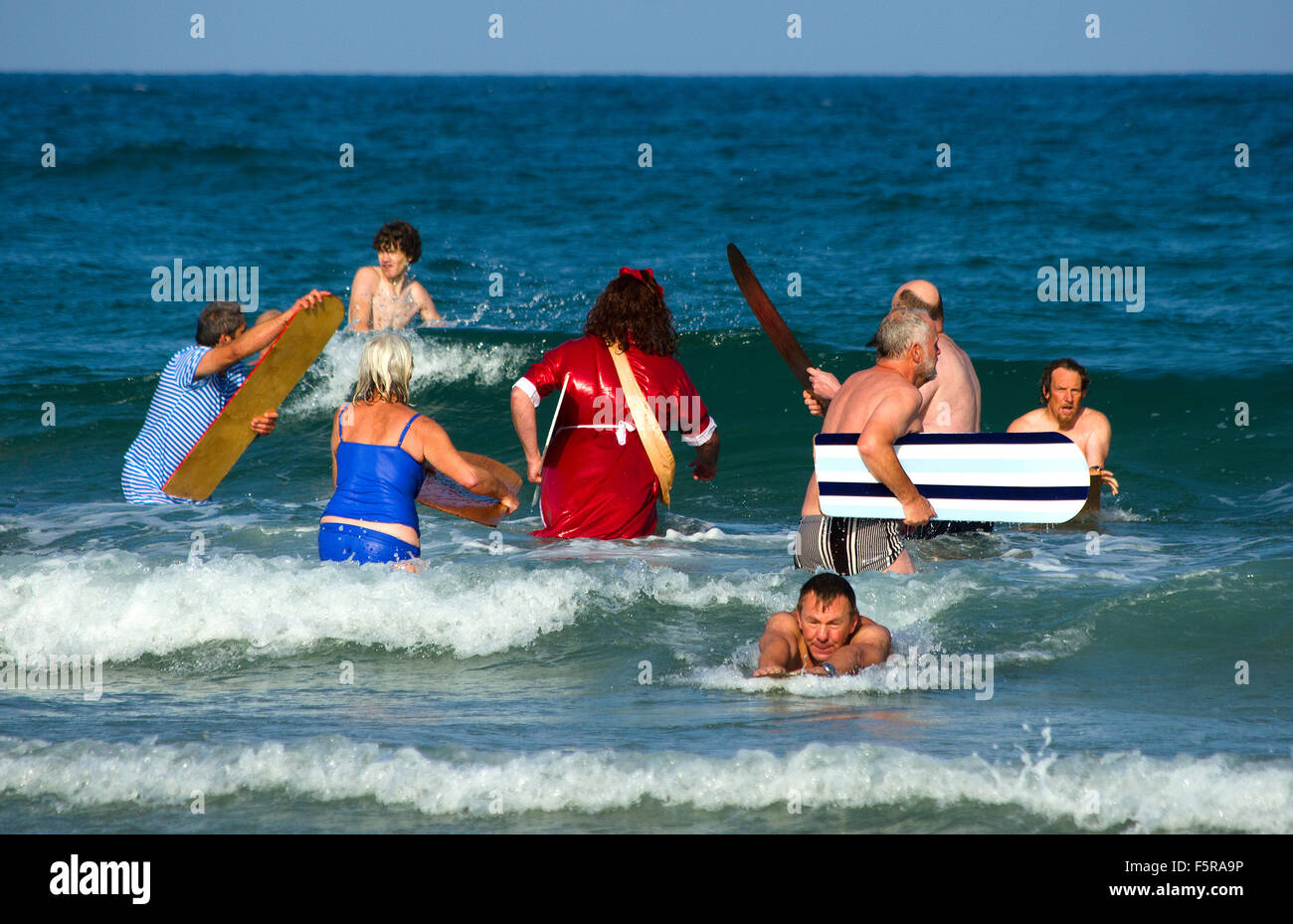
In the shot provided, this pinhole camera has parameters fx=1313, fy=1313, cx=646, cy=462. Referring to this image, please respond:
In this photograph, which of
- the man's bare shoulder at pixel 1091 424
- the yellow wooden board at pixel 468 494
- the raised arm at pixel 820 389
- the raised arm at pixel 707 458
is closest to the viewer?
the yellow wooden board at pixel 468 494

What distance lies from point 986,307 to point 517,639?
11.0 m

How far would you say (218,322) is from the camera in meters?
6.42

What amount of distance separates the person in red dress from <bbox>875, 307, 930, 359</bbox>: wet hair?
1206 millimetres

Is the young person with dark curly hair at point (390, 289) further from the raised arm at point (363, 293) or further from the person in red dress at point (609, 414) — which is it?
the person in red dress at point (609, 414)

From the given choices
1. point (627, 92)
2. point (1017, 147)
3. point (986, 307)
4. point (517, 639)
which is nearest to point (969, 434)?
point (517, 639)

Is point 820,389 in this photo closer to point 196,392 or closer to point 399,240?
point 196,392

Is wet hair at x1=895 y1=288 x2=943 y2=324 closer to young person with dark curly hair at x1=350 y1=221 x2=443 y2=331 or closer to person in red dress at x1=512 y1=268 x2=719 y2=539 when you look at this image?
person in red dress at x1=512 y1=268 x2=719 y2=539

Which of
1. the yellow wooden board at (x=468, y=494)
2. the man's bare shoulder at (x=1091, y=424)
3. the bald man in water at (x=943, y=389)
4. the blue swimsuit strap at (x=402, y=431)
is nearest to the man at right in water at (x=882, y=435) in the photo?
the bald man in water at (x=943, y=389)

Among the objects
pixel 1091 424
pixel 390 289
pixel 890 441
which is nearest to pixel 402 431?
pixel 890 441

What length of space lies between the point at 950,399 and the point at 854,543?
1.11 meters

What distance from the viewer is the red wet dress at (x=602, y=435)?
19.6 ft

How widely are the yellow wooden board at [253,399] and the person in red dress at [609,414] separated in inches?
50.4
